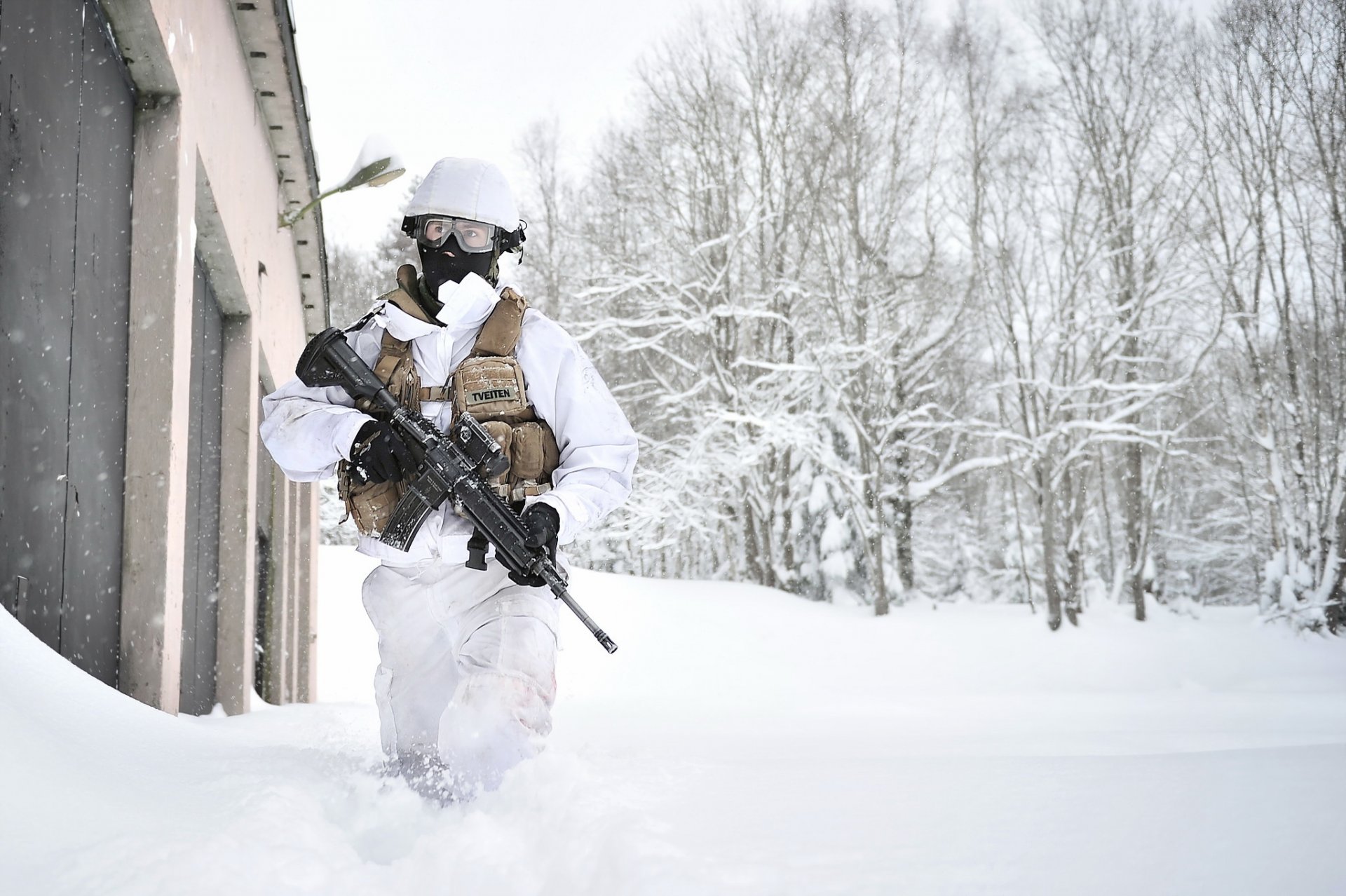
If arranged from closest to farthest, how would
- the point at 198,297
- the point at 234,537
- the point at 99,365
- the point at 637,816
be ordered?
1. the point at 637,816
2. the point at 99,365
3. the point at 198,297
4. the point at 234,537

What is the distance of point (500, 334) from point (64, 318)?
125 cm

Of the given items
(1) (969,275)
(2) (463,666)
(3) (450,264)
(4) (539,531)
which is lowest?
(2) (463,666)

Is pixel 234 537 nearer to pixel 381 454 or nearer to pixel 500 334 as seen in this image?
pixel 381 454

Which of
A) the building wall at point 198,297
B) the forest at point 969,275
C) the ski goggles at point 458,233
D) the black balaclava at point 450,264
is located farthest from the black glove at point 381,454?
the forest at point 969,275

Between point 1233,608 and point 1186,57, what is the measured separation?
1126 centimetres

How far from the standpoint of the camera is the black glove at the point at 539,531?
2686 mm

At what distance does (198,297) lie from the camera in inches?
192

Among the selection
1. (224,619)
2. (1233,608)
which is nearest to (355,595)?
(224,619)

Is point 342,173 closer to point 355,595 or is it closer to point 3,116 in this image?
point 3,116

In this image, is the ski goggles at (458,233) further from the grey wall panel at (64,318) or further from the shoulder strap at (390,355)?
the grey wall panel at (64,318)

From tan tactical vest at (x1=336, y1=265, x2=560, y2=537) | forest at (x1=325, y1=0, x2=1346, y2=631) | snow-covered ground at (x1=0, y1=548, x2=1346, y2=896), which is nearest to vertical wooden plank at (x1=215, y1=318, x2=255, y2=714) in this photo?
snow-covered ground at (x1=0, y1=548, x2=1346, y2=896)

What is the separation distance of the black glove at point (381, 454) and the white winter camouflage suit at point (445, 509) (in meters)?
0.04

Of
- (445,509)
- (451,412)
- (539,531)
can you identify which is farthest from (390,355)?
(539,531)

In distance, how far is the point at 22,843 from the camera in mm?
1592
